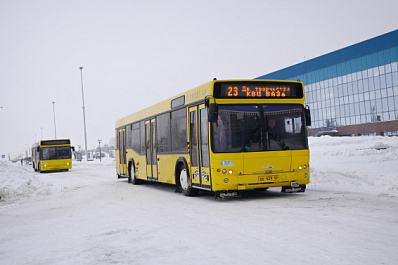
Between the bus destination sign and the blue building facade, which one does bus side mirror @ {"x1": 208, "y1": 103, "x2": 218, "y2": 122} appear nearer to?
the bus destination sign

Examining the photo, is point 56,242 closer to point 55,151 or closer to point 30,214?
point 30,214

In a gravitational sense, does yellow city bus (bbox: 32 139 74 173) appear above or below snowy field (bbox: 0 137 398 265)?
above

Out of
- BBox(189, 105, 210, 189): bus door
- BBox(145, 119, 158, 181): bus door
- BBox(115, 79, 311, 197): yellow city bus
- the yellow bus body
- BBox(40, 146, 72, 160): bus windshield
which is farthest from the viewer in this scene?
BBox(40, 146, 72, 160): bus windshield

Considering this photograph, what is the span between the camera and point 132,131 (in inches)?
809

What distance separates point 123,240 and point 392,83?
65145mm

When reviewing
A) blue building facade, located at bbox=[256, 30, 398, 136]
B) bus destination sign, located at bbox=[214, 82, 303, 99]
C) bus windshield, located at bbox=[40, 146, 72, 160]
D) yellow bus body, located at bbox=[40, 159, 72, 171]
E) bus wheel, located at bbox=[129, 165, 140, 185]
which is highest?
blue building facade, located at bbox=[256, 30, 398, 136]

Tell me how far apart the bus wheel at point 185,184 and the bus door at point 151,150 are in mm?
2900

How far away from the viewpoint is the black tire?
13469 mm

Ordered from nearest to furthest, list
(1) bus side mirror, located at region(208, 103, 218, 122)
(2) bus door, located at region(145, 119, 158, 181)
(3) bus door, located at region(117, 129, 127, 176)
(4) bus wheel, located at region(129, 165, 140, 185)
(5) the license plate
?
(1) bus side mirror, located at region(208, 103, 218, 122), (5) the license plate, (2) bus door, located at region(145, 119, 158, 181), (4) bus wheel, located at region(129, 165, 140, 185), (3) bus door, located at region(117, 129, 127, 176)

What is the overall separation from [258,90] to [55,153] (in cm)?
3384

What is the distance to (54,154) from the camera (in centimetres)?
4222

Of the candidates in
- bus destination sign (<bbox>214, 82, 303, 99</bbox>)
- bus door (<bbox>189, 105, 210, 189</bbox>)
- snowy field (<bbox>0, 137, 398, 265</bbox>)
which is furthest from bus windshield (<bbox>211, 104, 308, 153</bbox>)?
snowy field (<bbox>0, 137, 398, 265</bbox>)

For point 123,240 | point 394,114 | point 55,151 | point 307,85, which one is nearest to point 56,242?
point 123,240

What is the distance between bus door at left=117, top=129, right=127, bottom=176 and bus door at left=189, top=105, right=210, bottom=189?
9809mm
